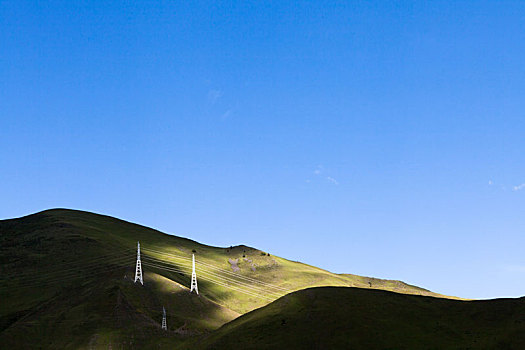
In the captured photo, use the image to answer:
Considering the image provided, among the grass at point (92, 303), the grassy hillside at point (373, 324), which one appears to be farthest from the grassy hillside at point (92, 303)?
the grassy hillside at point (373, 324)

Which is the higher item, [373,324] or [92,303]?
[373,324]

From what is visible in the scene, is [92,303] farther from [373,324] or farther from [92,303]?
[373,324]

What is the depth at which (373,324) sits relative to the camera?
252ft

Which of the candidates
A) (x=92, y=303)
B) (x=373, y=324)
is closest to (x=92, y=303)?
(x=92, y=303)

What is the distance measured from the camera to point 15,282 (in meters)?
170

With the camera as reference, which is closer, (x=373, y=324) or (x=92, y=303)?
(x=373, y=324)

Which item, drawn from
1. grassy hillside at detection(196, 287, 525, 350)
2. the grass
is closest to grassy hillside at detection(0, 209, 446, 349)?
the grass

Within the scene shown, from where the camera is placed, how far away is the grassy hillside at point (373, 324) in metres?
71.4

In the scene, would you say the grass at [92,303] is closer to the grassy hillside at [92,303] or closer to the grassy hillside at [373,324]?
the grassy hillside at [92,303]

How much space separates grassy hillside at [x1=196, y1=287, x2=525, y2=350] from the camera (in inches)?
2810

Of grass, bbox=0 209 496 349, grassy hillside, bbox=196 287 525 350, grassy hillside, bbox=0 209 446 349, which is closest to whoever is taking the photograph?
grassy hillside, bbox=196 287 525 350

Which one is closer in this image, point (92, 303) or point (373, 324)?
point (373, 324)

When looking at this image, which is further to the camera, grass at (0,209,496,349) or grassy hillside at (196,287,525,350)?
grass at (0,209,496,349)

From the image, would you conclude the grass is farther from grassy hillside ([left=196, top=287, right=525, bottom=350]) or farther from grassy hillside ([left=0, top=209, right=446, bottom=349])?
grassy hillside ([left=196, top=287, right=525, bottom=350])
